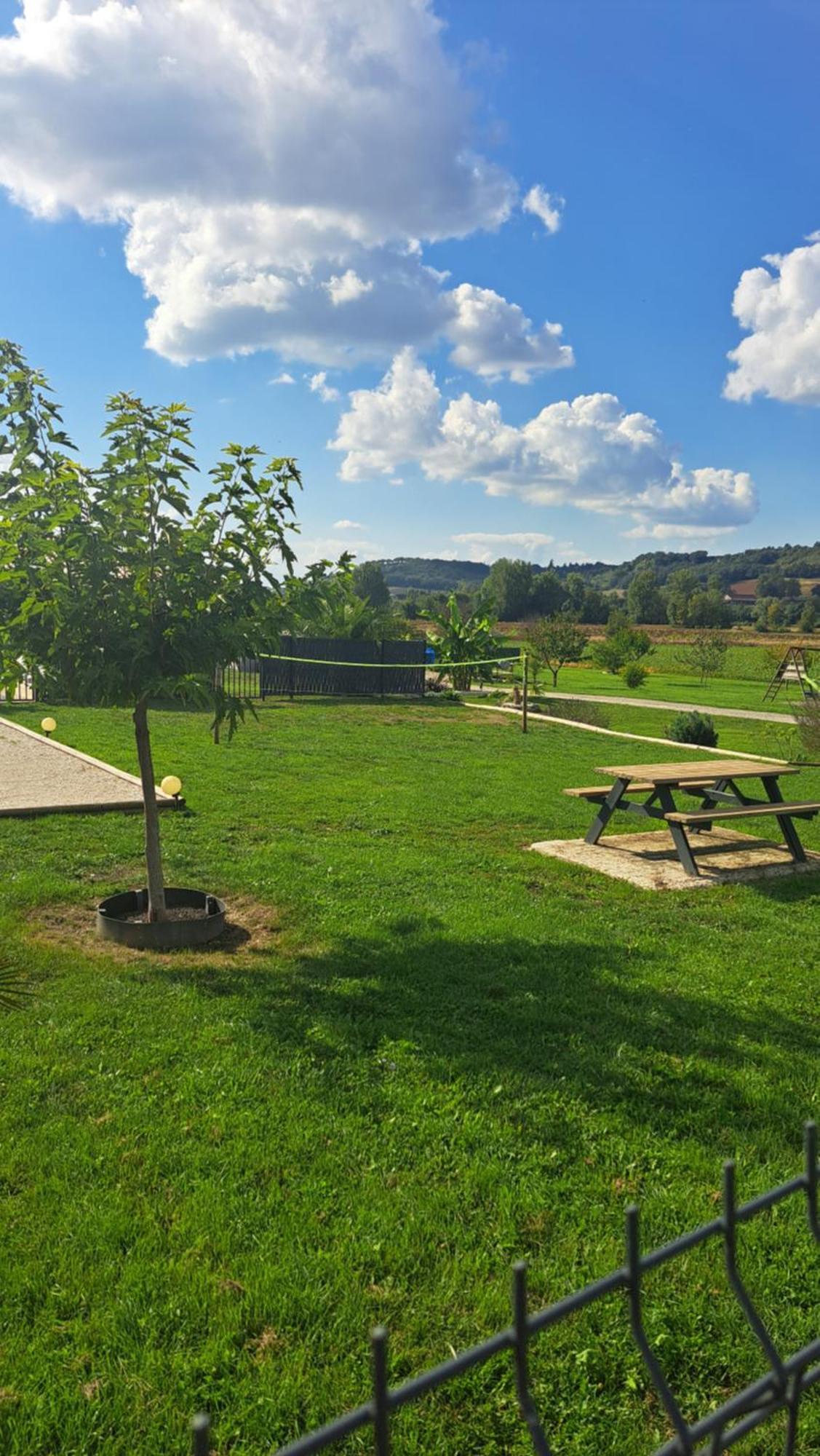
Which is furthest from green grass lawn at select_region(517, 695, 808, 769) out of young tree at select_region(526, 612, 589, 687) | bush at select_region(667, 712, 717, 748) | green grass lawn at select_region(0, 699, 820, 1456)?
green grass lawn at select_region(0, 699, 820, 1456)

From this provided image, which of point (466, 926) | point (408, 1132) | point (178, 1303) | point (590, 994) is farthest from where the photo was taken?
point (466, 926)

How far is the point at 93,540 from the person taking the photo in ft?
16.4

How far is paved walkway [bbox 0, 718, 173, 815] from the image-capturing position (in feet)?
29.2

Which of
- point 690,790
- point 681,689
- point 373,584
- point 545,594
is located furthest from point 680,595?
point 690,790

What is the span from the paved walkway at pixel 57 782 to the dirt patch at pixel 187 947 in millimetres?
2877

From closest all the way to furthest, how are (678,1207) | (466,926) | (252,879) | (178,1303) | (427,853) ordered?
(178,1303) → (678,1207) → (466,926) → (252,879) → (427,853)

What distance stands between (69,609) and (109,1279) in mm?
3290

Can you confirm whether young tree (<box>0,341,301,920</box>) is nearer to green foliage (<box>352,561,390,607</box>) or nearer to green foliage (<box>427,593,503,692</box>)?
green foliage (<box>427,593,503,692</box>)

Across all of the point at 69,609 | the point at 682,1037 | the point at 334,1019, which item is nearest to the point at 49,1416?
the point at 334,1019

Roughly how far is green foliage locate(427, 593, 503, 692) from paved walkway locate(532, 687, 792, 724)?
219 centimetres

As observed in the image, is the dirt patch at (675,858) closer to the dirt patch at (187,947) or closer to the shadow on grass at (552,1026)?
the shadow on grass at (552,1026)

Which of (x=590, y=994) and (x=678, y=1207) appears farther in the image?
(x=590, y=994)

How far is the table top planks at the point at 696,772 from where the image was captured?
782 centimetres

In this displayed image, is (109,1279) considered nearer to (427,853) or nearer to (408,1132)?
(408,1132)
